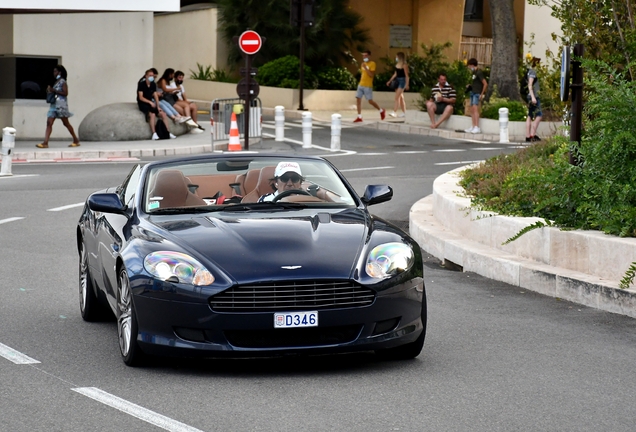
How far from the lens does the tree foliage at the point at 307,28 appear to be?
4225 centimetres

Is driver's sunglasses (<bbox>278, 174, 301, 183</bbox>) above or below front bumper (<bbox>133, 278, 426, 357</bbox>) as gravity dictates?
above

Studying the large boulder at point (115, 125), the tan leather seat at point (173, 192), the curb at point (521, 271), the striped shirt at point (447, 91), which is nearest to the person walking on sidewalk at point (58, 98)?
the large boulder at point (115, 125)

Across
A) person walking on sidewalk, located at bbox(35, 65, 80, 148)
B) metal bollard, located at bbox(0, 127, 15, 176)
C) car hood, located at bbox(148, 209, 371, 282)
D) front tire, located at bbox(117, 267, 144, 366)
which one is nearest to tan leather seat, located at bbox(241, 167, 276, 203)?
car hood, located at bbox(148, 209, 371, 282)

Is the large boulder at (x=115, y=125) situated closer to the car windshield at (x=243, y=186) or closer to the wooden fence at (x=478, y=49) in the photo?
the wooden fence at (x=478, y=49)

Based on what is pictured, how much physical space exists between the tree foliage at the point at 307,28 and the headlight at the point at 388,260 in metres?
35.0

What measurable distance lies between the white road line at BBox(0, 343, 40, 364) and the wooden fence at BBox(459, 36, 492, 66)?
3792cm

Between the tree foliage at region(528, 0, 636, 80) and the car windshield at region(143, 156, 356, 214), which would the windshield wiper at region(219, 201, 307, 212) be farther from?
the tree foliage at region(528, 0, 636, 80)

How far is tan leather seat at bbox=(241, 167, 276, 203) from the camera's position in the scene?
8427 millimetres

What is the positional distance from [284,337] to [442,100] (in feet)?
86.6

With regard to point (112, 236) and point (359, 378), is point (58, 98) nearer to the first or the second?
point (112, 236)

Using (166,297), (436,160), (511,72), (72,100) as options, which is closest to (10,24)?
(72,100)

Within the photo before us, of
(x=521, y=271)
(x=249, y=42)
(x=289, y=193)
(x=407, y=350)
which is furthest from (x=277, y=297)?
(x=249, y=42)

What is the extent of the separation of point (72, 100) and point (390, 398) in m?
24.9

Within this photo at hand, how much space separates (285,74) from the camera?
4109 centimetres
